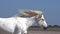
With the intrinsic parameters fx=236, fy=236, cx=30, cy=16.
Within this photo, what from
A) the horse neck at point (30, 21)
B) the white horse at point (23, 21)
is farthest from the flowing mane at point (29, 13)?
the horse neck at point (30, 21)

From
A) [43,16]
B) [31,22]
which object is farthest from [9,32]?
[43,16]

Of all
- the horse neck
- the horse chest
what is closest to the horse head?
the horse neck

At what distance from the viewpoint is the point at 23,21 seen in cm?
1099

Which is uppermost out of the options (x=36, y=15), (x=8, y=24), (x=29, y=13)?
(x=29, y=13)

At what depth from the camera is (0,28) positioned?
1034cm

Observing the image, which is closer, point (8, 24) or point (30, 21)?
point (8, 24)

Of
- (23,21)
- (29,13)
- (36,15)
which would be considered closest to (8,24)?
(23,21)

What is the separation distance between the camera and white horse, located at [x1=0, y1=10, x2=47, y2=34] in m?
→ 10.5

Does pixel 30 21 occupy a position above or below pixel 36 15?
below

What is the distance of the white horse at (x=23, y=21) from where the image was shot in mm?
10514

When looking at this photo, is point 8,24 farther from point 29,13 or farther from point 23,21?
point 29,13

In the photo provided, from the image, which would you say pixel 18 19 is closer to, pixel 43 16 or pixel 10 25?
pixel 10 25

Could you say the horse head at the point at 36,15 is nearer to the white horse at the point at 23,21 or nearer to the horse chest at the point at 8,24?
the white horse at the point at 23,21

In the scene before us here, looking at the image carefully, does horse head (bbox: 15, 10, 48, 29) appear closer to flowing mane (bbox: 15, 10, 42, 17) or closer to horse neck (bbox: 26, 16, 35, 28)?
flowing mane (bbox: 15, 10, 42, 17)
